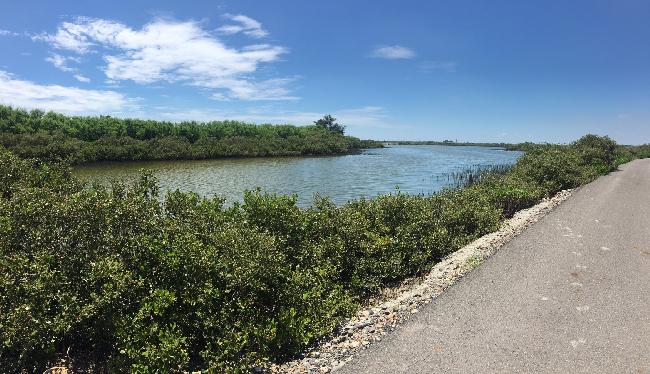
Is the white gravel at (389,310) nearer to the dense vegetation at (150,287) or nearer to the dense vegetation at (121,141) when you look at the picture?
the dense vegetation at (150,287)

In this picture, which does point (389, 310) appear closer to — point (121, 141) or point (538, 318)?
point (538, 318)

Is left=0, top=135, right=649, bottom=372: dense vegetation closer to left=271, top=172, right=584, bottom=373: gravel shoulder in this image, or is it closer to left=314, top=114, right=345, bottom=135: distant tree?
left=271, top=172, right=584, bottom=373: gravel shoulder

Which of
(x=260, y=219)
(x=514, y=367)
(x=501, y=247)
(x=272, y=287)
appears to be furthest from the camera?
(x=501, y=247)

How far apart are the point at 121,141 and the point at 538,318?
260ft

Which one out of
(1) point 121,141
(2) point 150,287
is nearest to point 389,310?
(2) point 150,287

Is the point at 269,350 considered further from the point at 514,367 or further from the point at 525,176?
→ the point at 525,176

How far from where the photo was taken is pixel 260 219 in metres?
9.54

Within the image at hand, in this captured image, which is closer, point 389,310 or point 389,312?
point 389,312

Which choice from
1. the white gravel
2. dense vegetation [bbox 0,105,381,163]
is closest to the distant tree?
dense vegetation [bbox 0,105,381,163]

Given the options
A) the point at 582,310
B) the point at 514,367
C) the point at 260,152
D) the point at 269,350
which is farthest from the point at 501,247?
the point at 260,152

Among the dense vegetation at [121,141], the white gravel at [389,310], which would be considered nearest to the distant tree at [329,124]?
the dense vegetation at [121,141]

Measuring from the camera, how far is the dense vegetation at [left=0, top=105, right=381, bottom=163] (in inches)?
2382

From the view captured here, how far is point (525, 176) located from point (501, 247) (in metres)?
15.0

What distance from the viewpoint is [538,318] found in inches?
309
